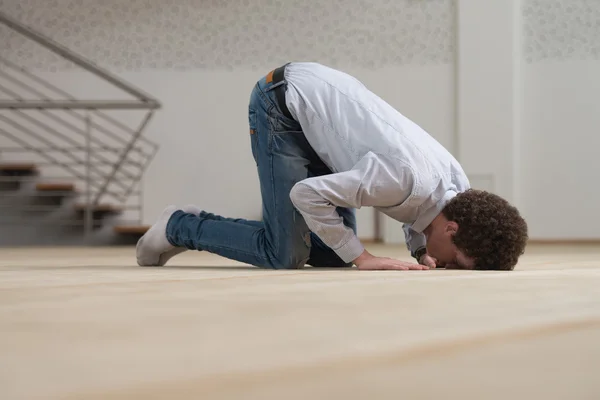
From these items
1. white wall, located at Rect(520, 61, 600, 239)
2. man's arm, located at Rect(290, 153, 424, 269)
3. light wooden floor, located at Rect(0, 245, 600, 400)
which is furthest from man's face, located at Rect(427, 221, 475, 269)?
white wall, located at Rect(520, 61, 600, 239)

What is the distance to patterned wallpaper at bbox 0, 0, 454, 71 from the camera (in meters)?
5.09

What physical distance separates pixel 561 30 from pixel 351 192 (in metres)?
4.08

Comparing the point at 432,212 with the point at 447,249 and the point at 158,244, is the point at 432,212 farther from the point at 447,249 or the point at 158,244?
the point at 158,244

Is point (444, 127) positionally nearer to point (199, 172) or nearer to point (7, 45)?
point (199, 172)

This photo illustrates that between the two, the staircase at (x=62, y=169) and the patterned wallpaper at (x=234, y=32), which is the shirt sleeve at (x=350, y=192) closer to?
the staircase at (x=62, y=169)

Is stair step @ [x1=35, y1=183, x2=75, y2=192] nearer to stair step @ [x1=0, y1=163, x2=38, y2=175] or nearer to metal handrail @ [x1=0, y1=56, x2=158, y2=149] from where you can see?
stair step @ [x1=0, y1=163, x2=38, y2=175]

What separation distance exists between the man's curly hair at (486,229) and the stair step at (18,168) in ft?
12.6

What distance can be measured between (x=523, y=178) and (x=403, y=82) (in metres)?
1.07

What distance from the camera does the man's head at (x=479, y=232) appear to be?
4.85ft

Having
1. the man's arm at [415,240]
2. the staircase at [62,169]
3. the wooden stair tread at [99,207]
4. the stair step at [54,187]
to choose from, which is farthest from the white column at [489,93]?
the man's arm at [415,240]

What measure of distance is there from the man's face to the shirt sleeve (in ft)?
0.38

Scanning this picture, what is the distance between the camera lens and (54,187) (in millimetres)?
4730

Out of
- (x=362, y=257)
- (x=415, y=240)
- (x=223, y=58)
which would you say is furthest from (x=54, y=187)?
(x=362, y=257)

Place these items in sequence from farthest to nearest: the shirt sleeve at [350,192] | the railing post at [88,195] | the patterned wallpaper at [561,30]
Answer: the patterned wallpaper at [561,30], the railing post at [88,195], the shirt sleeve at [350,192]
